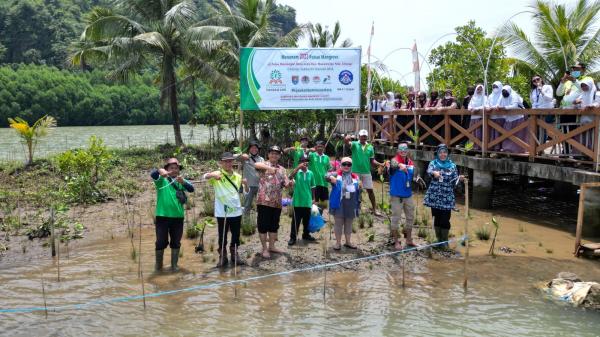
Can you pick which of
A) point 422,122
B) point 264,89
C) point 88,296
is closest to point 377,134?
point 422,122

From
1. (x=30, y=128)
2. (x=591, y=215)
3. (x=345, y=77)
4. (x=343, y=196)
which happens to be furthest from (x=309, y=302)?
(x=30, y=128)

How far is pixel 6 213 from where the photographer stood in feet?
35.8

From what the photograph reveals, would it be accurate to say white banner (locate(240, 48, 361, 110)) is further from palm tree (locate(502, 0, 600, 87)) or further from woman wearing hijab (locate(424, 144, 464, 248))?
palm tree (locate(502, 0, 600, 87))

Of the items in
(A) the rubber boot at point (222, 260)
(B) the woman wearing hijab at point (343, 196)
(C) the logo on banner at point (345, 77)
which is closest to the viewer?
(A) the rubber boot at point (222, 260)

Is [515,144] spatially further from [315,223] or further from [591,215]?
[315,223]

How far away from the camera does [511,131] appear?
446 inches

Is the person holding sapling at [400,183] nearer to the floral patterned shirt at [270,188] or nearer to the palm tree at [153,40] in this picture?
the floral patterned shirt at [270,188]

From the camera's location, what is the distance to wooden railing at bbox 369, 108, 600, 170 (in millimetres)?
9836

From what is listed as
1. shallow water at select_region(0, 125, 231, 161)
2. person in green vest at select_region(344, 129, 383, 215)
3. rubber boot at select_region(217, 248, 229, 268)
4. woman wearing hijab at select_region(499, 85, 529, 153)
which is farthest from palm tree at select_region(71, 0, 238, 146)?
rubber boot at select_region(217, 248, 229, 268)

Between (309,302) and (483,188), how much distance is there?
7.12 metres

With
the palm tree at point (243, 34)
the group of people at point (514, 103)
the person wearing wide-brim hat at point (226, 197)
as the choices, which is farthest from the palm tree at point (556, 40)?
the person wearing wide-brim hat at point (226, 197)

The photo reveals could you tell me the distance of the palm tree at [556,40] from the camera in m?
16.6

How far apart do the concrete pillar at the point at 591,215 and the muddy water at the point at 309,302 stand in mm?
1554

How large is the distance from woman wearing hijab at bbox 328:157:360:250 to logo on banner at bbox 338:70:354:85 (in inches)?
83.1
